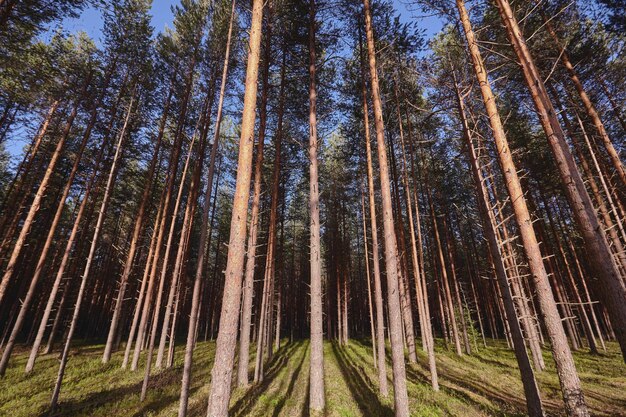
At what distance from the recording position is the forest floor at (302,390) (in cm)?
781

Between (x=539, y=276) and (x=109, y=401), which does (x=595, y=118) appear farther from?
(x=109, y=401)

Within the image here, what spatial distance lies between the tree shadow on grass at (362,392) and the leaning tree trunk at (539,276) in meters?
4.72

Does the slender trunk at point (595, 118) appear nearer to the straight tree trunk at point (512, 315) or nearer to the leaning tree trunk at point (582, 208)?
the leaning tree trunk at point (582, 208)

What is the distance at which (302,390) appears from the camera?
32.1ft

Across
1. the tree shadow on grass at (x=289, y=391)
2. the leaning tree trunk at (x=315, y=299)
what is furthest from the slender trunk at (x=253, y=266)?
the leaning tree trunk at (x=315, y=299)

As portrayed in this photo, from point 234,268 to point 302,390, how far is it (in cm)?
735

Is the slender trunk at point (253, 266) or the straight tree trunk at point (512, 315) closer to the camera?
the straight tree trunk at point (512, 315)

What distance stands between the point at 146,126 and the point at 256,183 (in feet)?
25.8

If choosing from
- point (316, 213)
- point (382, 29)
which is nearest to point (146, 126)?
point (316, 213)

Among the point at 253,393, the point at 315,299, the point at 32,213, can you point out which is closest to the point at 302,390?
the point at 253,393

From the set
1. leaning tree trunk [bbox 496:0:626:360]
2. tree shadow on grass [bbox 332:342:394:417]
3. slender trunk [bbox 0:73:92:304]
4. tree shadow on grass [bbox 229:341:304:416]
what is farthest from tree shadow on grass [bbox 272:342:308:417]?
slender trunk [bbox 0:73:92:304]

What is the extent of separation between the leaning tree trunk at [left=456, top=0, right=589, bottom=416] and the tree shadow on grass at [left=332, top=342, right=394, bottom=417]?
4.72m

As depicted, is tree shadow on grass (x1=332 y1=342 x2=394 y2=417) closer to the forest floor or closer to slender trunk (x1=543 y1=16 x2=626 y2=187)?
the forest floor

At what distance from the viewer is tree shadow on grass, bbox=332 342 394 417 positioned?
7777mm
